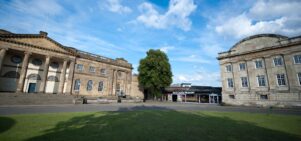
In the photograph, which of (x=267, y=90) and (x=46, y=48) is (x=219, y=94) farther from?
(x=46, y=48)

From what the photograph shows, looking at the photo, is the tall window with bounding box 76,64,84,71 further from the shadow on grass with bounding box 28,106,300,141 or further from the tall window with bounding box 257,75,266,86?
the tall window with bounding box 257,75,266,86

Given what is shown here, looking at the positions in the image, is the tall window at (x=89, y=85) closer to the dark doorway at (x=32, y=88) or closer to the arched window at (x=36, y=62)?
the dark doorway at (x=32, y=88)

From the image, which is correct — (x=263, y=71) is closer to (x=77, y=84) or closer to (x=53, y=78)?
(x=77, y=84)

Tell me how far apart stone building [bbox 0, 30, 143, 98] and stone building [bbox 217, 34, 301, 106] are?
84.0 feet

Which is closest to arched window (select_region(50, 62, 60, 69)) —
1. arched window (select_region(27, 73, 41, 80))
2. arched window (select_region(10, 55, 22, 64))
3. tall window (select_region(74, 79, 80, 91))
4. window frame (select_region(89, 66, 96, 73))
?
arched window (select_region(27, 73, 41, 80))

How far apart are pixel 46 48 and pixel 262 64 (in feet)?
129

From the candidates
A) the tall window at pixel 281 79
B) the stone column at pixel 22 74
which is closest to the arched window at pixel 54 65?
the stone column at pixel 22 74

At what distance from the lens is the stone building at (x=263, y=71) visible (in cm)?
2206

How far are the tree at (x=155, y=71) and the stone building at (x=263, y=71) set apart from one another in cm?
1264

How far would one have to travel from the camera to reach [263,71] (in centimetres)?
2514

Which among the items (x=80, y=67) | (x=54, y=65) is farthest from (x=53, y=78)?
(x=80, y=67)

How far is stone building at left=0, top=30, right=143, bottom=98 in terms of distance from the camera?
22.9 meters

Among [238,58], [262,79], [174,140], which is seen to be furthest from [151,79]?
[174,140]

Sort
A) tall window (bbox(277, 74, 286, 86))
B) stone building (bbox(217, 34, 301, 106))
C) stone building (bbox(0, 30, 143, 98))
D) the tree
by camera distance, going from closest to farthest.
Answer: stone building (bbox(217, 34, 301, 106)), stone building (bbox(0, 30, 143, 98)), tall window (bbox(277, 74, 286, 86)), the tree
